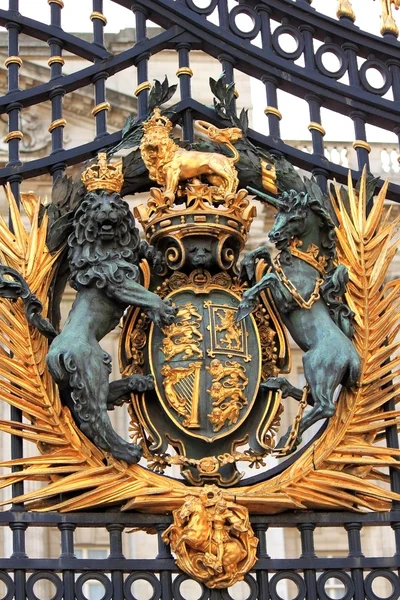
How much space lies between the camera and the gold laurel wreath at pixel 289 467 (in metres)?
9.96

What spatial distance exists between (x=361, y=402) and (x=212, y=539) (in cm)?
119

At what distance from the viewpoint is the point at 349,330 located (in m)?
10.5

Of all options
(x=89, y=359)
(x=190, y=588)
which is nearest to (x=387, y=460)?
(x=89, y=359)

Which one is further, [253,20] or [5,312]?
[253,20]

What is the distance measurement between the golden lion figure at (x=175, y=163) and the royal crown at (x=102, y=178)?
0.23 metres

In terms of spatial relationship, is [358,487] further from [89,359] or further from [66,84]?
[66,84]

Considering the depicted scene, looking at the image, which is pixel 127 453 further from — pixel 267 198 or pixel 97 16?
pixel 97 16

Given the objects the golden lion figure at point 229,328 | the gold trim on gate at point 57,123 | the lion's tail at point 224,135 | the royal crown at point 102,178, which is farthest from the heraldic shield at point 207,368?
the gold trim on gate at point 57,123

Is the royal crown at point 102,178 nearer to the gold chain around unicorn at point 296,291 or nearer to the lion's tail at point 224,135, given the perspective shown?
the lion's tail at point 224,135

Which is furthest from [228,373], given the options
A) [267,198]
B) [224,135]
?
[224,135]

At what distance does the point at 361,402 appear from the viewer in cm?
1044

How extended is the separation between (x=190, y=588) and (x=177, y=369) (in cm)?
778

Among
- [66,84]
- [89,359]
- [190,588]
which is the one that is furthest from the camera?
[190,588]

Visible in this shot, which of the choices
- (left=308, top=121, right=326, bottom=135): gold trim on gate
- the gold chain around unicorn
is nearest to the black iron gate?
(left=308, top=121, right=326, bottom=135): gold trim on gate
